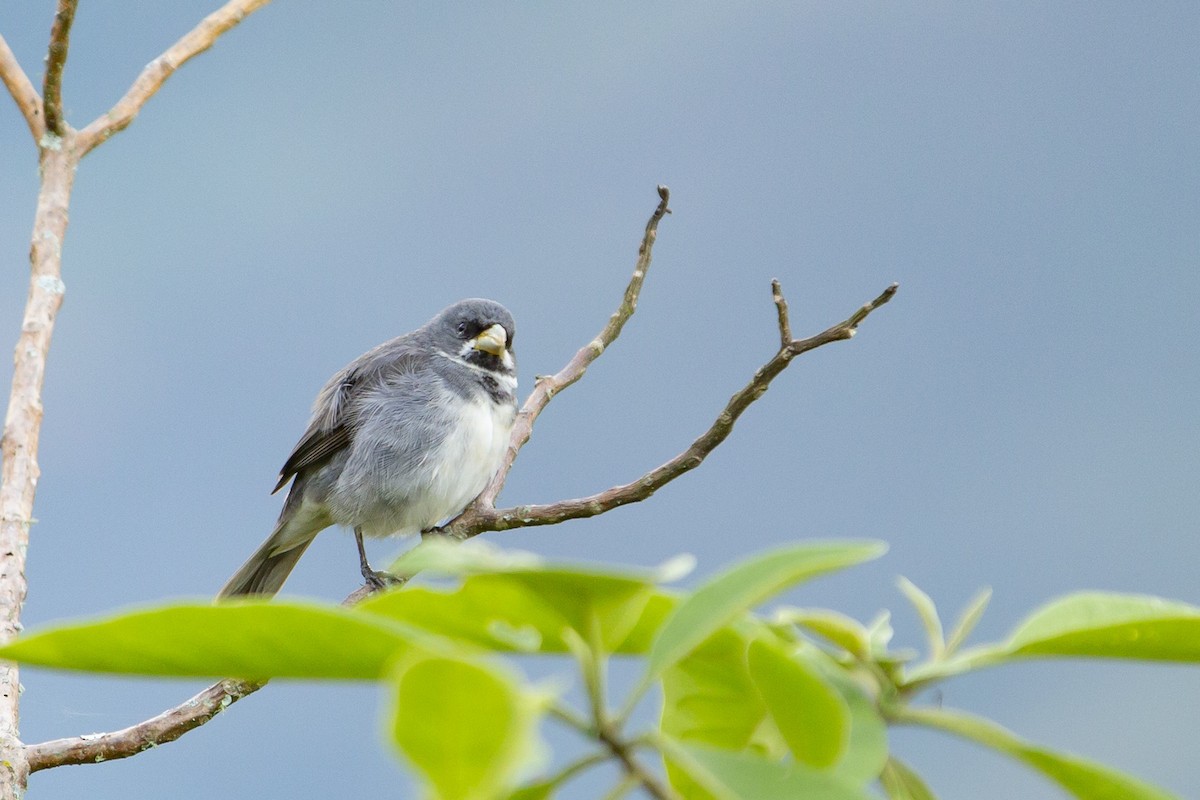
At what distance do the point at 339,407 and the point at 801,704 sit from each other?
12.0 ft

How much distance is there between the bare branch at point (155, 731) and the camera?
2637mm

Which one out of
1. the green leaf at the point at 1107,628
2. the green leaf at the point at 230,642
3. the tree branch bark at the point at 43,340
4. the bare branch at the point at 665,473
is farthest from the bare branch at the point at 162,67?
the green leaf at the point at 1107,628

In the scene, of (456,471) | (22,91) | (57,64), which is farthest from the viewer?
(456,471)

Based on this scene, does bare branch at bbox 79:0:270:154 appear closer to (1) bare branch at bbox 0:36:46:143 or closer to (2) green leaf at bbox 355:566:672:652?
(1) bare branch at bbox 0:36:46:143

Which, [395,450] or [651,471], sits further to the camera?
[395,450]

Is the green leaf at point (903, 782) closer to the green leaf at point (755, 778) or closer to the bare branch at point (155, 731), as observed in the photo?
the green leaf at point (755, 778)

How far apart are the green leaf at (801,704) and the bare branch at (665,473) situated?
65.0 inches

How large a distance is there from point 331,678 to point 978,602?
1.25 ft

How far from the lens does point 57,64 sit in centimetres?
319

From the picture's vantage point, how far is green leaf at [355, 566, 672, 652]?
0.52 metres

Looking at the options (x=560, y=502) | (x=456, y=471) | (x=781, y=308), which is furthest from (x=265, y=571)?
(x=781, y=308)

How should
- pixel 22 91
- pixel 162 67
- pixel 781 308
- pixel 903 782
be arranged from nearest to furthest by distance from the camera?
pixel 903 782 → pixel 781 308 → pixel 22 91 → pixel 162 67

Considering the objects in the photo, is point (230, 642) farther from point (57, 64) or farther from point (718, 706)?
point (57, 64)

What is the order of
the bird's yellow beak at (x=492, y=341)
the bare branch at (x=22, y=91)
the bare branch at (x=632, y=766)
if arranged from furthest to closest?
the bird's yellow beak at (x=492, y=341), the bare branch at (x=22, y=91), the bare branch at (x=632, y=766)
